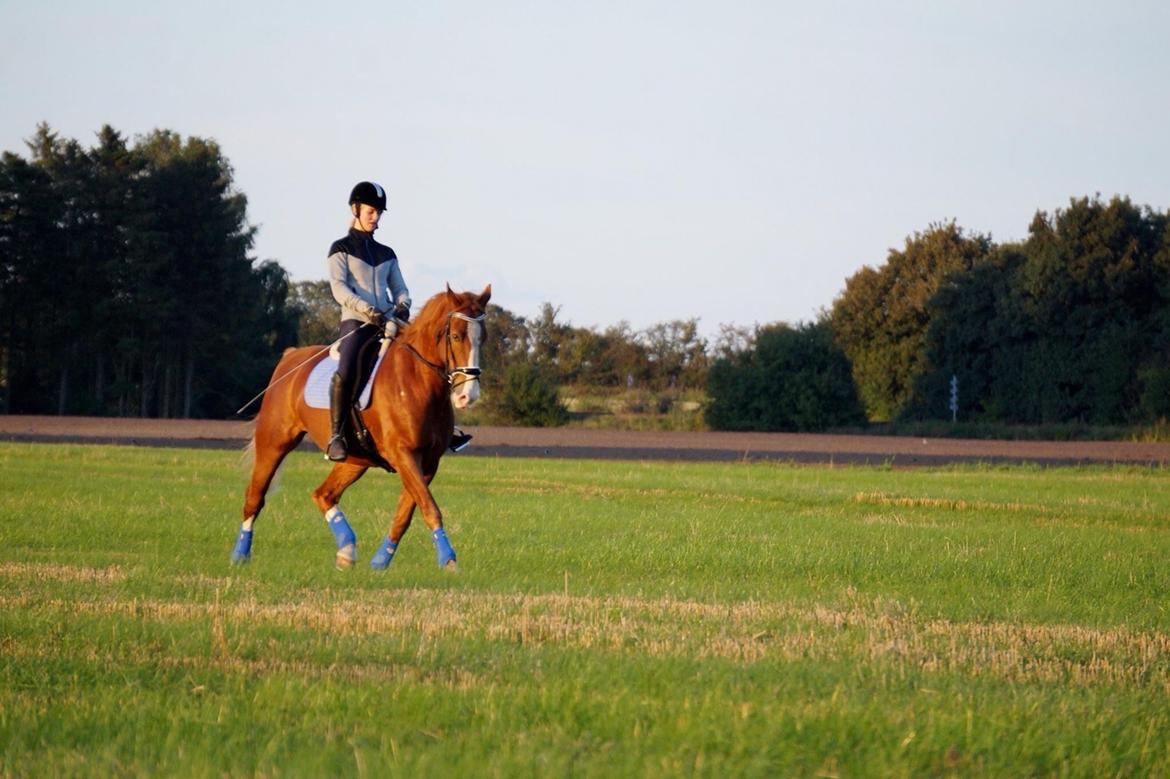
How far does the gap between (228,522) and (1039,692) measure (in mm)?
12290

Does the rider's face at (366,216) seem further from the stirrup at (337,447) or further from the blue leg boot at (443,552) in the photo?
the blue leg boot at (443,552)

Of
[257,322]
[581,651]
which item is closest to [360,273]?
[581,651]

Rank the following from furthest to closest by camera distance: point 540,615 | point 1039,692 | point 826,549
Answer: point 826,549
point 540,615
point 1039,692

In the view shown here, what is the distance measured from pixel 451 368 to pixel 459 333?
1.06 feet

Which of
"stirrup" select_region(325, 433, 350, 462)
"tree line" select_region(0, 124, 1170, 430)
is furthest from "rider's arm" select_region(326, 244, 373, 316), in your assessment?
"tree line" select_region(0, 124, 1170, 430)

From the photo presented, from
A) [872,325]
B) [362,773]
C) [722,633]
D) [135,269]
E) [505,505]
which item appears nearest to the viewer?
[362,773]

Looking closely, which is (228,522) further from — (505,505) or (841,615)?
(841,615)

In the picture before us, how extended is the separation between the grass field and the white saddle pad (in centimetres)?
153

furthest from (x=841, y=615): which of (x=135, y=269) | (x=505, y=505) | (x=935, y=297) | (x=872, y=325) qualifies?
(x=872, y=325)

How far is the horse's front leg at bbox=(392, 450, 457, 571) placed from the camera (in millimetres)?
12047

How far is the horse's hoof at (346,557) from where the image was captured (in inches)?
493

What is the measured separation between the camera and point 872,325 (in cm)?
8569

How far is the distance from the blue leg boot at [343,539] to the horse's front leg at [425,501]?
0.54 m

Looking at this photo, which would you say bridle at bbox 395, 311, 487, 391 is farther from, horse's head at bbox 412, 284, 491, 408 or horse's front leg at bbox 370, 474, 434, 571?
horse's front leg at bbox 370, 474, 434, 571
